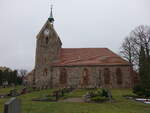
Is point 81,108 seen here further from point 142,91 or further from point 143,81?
point 143,81

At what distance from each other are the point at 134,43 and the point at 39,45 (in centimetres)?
2206

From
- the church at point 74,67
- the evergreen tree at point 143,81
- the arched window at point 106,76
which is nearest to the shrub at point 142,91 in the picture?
the evergreen tree at point 143,81

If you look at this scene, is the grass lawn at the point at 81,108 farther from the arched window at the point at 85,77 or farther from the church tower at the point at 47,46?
the church tower at the point at 47,46

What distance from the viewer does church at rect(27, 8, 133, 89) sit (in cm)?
3588

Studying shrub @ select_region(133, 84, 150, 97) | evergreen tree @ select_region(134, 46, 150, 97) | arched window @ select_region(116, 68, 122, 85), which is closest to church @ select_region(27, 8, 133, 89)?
arched window @ select_region(116, 68, 122, 85)

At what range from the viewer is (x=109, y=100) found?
667 inches

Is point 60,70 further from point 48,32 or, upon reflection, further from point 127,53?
point 127,53

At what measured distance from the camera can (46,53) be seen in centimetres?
3966

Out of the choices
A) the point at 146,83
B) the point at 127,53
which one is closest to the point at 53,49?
the point at 127,53

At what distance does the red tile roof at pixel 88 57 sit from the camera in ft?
121

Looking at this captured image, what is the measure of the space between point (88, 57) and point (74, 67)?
4.39m

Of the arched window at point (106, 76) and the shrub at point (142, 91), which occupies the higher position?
the arched window at point (106, 76)

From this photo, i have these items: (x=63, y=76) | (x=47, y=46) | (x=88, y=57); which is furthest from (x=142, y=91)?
(x=47, y=46)

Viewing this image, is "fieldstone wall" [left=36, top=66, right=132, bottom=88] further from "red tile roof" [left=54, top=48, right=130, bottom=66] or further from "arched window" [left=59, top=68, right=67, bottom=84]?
"red tile roof" [left=54, top=48, right=130, bottom=66]
